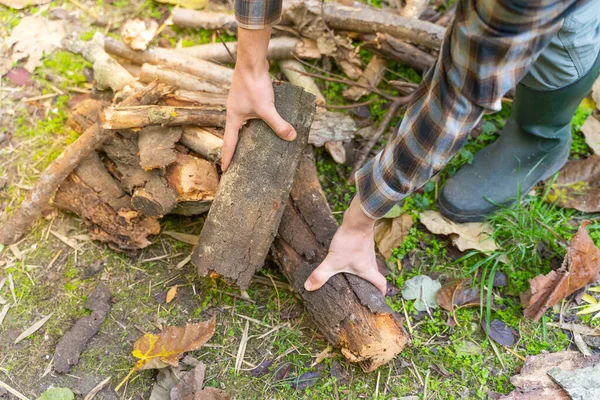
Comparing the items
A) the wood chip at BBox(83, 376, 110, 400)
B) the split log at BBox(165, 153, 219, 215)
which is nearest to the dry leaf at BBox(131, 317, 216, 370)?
the wood chip at BBox(83, 376, 110, 400)

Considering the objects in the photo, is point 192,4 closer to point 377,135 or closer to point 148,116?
→ point 148,116

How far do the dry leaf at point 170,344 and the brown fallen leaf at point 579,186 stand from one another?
190cm

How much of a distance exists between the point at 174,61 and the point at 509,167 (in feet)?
6.35

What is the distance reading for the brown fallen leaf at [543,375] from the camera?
2164mm

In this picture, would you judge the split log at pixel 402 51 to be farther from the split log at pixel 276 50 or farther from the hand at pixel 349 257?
the hand at pixel 349 257

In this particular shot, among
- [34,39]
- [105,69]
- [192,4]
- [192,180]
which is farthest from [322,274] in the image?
[34,39]

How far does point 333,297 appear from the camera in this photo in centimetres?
213

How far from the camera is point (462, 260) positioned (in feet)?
8.56

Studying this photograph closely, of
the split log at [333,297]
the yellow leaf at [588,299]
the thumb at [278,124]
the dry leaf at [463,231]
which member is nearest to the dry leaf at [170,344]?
the split log at [333,297]

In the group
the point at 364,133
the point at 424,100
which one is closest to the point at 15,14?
the point at 364,133

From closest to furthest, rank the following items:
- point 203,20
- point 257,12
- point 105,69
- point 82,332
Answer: point 257,12
point 82,332
point 105,69
point 203,20

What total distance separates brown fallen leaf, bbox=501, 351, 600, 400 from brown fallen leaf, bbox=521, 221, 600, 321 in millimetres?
194

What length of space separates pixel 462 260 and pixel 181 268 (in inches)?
54.9

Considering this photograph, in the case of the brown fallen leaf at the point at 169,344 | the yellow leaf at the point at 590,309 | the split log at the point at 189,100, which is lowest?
the brown fallen leaf at the point at 169,344
